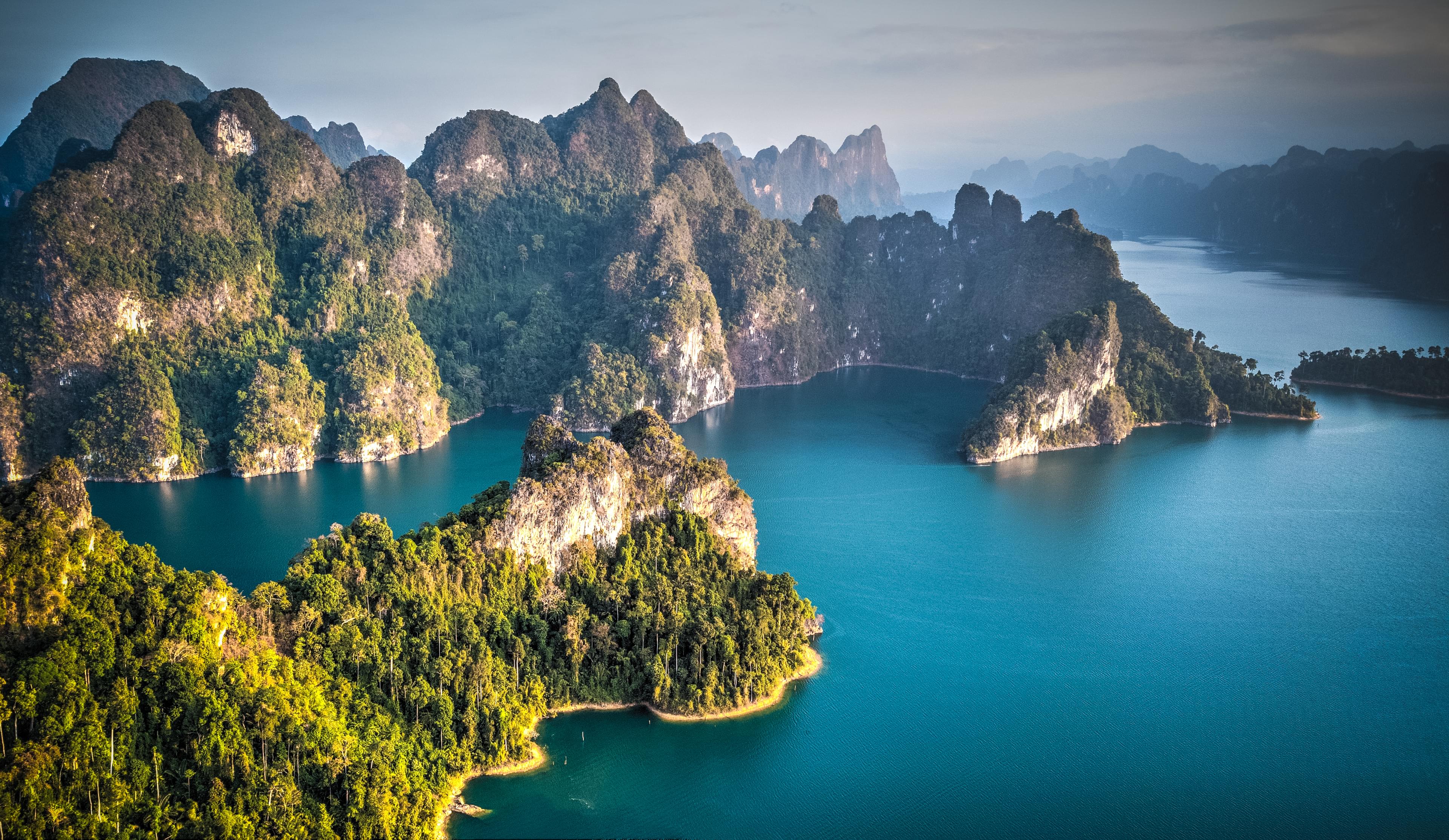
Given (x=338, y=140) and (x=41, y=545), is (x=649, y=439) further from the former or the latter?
(x=338, y=140)

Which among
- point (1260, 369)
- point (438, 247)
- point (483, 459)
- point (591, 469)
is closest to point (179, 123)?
point (438, 247)

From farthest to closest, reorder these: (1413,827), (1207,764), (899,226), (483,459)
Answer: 1. (899,226)
2. (483,459)
3. (1207,764)
4. (1413,827)

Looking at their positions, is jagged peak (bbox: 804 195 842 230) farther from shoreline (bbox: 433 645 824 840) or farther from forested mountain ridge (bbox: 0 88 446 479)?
shoreline (bbox: 433 645 824 840)

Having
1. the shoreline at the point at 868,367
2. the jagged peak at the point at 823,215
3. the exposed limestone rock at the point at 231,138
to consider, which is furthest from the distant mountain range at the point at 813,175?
the exposed limestone rock at the point at 231,138

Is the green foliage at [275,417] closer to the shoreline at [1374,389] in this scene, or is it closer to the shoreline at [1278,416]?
the shoreline at [1278,416]

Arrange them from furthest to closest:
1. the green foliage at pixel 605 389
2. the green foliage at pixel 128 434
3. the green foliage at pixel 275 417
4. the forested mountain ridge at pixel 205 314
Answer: the green foliage at pixel 605 389, the green foliage at pixel 275 417, the forested mountain ridge at pixel 205 314, the green foliage at pixel 128 434

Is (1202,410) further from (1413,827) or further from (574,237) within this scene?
(574,237)
